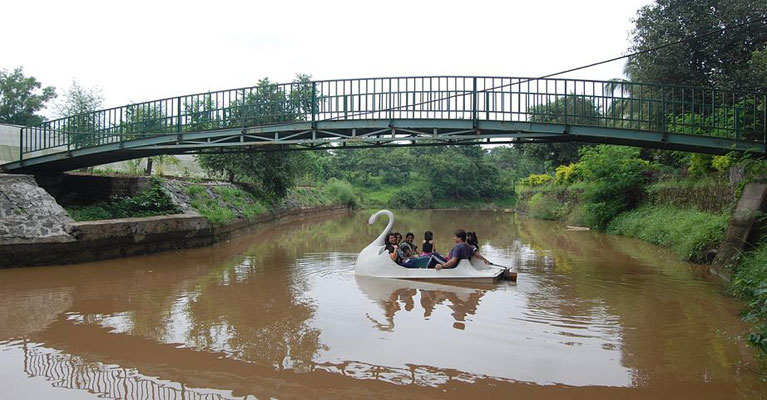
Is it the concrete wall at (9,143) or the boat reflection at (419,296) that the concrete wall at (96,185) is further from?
the boat reflection at (419,296)

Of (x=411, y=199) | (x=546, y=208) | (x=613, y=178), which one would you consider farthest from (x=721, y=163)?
(x=411, y=199)

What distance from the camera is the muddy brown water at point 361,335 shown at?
16.8 feet

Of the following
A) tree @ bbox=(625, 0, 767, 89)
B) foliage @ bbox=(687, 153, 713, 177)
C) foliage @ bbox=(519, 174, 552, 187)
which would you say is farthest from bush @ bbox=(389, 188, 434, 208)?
foliage @ bbox=(687, 153, 713, 177)

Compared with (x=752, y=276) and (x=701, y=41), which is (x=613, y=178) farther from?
(x=752, y=276)

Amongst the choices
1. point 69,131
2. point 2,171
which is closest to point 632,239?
point 69,131

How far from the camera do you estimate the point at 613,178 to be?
2080cm

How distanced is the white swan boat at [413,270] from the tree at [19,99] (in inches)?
1485

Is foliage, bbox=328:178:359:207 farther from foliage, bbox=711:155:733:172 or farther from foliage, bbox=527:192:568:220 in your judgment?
foliage, bbox=711:155:733:172

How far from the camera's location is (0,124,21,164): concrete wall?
19.2 metres

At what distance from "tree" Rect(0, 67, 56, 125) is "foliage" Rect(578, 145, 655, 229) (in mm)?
37865

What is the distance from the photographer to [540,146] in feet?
123

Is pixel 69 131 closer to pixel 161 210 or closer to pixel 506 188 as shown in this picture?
pixel 161 210

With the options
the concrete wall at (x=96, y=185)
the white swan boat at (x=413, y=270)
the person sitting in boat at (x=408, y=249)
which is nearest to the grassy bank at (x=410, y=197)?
the concrete wall at (x=96, y=185)

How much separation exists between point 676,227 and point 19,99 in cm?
4372
